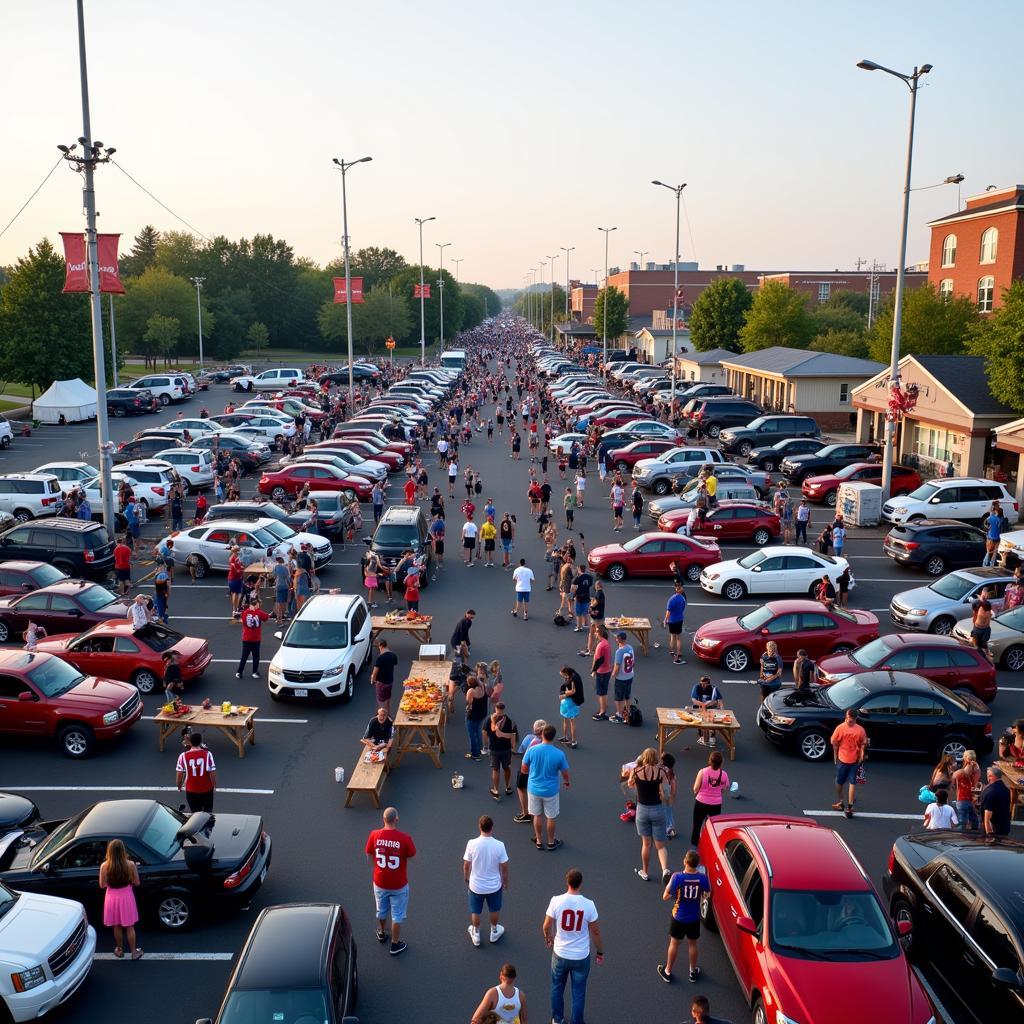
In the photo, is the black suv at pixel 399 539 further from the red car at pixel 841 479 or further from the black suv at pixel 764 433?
the black suv at pixel 764 433

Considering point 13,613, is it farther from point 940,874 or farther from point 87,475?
point 940,874

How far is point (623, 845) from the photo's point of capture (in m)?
12.8

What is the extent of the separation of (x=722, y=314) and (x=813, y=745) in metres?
65.8

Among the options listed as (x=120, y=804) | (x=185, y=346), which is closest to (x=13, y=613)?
(x=120, y=804)

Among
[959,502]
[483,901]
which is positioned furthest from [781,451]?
[483,901]

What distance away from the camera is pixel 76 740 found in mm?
15516

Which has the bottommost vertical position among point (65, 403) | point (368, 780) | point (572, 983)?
point (368, 780)

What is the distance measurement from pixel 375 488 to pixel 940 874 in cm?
2361

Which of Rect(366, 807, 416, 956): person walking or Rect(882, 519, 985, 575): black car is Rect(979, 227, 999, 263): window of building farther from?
Rect(366, 807, 416, 956): person walking

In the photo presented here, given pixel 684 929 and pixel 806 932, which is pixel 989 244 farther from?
pixel 806 932

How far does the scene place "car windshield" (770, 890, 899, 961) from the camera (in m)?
8.70

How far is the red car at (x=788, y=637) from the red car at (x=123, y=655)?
10.4 meters

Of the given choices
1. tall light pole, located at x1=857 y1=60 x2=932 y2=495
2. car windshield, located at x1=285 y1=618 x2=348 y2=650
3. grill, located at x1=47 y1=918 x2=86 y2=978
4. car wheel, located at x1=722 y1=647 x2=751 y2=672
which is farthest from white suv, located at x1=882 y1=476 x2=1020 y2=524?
grill, located at x1=47 y1=918 x2=86 y2=978

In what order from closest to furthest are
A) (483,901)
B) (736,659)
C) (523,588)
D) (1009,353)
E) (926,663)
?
(483,901) → (926,663) → (736,659) → (523,588) → (1009,353)
